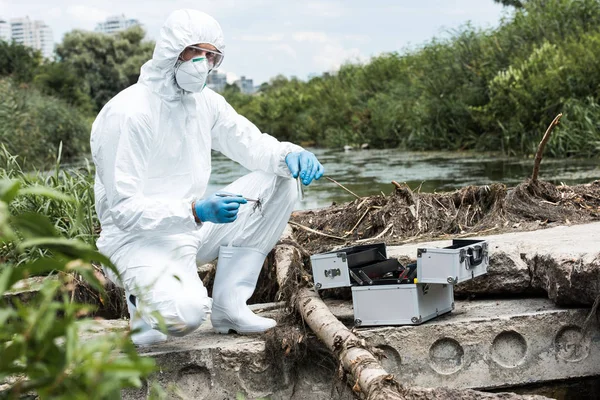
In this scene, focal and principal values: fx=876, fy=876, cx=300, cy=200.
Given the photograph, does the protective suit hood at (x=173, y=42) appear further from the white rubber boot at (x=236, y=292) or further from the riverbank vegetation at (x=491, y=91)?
the riverbank vegetation at (x=491, y=91)

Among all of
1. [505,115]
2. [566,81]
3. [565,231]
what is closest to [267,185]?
[565,231]

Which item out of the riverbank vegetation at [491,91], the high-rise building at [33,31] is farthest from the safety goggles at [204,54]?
the high-rise building at [33,31]

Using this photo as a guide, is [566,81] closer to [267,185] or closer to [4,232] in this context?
[267,185]

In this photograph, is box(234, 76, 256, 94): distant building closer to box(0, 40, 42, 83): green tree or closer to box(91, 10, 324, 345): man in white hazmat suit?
box(0, 40, 42, 83): green tree

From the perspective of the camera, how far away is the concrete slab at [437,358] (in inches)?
146

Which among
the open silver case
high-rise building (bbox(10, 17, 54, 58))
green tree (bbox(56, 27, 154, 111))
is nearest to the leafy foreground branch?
the open silver case

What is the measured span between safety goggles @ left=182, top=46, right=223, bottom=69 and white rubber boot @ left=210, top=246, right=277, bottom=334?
86 centimetres

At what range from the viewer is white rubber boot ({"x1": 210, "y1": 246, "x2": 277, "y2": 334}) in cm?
391

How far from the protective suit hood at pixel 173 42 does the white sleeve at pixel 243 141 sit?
372 mm

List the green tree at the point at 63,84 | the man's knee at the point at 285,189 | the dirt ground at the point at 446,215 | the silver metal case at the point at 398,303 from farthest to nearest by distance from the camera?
the green tree at the point at 63,84 → the dirt ground at the point at 446,215 → the man's knee at the point at 285,189 → the silver metal case at the point at 398,303

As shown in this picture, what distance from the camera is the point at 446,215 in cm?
532

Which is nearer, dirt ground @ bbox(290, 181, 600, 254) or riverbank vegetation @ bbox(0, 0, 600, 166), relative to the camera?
dirt ground @ bbox(290, 181, 600, 254)

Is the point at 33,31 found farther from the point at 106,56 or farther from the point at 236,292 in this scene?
the point at 236,292

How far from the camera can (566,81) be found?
513 inches
